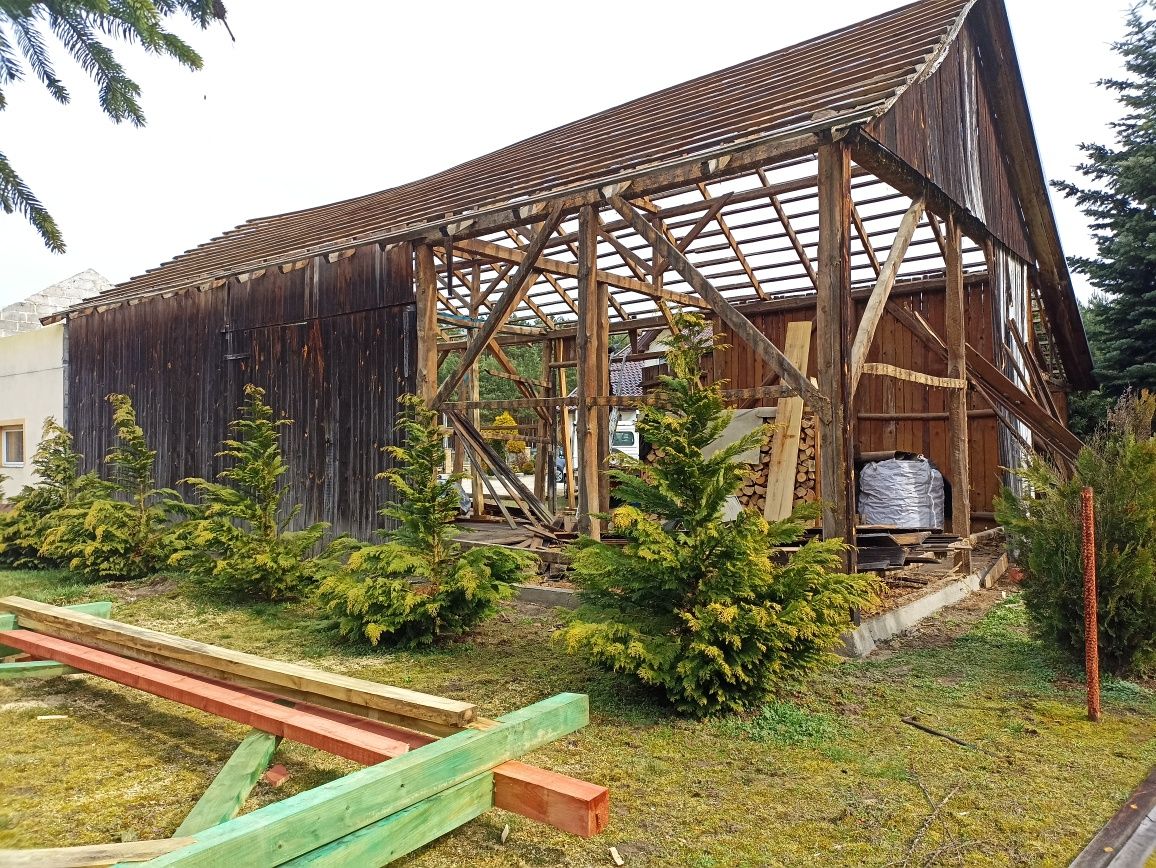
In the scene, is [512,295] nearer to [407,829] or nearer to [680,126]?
[680,126]

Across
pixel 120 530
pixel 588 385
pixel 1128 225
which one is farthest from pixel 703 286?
pixel 1128 225

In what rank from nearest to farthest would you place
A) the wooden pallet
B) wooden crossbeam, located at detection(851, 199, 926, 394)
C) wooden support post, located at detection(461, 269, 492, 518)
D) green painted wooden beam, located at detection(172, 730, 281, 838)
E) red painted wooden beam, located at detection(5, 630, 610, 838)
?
the wooden pallet
red painted wooden beam, located at detection(5, 630, 610, 838)
green painted wooden beam, located at detection(172, 730, 281, 838)
wooden crossbeam, located at detection(851, 199, 926, 394)
wooden support post, located at detection(461, 269, 492, 518)

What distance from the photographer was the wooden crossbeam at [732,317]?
22.3 feet

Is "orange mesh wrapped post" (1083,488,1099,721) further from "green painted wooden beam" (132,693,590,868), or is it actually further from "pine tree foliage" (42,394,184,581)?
"pine tree foliage" (42,394,184,581)

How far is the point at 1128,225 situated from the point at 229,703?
17.7 metres

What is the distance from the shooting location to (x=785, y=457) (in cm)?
907

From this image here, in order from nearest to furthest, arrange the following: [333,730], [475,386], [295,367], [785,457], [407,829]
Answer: [407,829] < [333,730] < [785,457] < [295,367] < [475,386]

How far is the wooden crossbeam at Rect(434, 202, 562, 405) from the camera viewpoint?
846 cm

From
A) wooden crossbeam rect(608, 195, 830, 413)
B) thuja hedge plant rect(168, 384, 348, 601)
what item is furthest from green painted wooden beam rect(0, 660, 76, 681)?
wooden crossbeam rect(608, 195, 830, 413)

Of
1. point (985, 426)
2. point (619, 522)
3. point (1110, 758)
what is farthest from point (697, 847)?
point (985, 426)

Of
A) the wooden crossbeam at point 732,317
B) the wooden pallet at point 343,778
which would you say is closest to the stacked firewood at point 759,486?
the wooden crossbeam at point 732,317

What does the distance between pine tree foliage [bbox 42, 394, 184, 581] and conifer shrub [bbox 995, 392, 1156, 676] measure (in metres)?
9.12

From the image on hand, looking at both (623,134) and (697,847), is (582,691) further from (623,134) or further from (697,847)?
(623,134)

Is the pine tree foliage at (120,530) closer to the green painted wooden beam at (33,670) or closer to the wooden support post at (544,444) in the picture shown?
the green painted wooden beam at (33,670)
